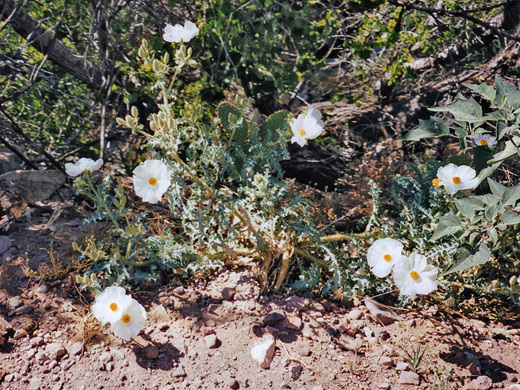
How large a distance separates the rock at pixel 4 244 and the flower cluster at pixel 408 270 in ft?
6.54

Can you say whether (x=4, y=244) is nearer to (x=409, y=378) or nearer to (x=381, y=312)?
(x=381, y=312)

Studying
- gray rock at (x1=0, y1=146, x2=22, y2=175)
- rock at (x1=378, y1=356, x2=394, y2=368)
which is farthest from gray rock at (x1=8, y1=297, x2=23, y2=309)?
rock at (x1=378, y1=356, x2=394, y2=368)

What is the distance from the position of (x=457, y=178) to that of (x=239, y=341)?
1.22 metres

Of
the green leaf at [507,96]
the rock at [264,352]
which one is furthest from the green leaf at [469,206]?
the rock at [264,352]

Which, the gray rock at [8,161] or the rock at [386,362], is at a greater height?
the rock at [386,362]

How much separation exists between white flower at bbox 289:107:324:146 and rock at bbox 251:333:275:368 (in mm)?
924

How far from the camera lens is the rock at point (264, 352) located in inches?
84.0

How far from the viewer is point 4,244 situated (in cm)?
278

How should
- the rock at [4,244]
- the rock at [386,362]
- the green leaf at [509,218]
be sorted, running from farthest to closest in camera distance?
1. the rock at [4,244]
2. the rock at [386,362]
3. the green leaf at [509,218]

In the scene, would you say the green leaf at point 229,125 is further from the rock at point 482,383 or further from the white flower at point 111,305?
the rock at point 482,383

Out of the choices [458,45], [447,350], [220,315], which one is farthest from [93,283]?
[458,45]

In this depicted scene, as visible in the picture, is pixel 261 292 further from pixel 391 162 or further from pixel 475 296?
pixel 391 162

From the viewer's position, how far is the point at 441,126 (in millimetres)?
2256

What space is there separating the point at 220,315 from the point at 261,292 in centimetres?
24
